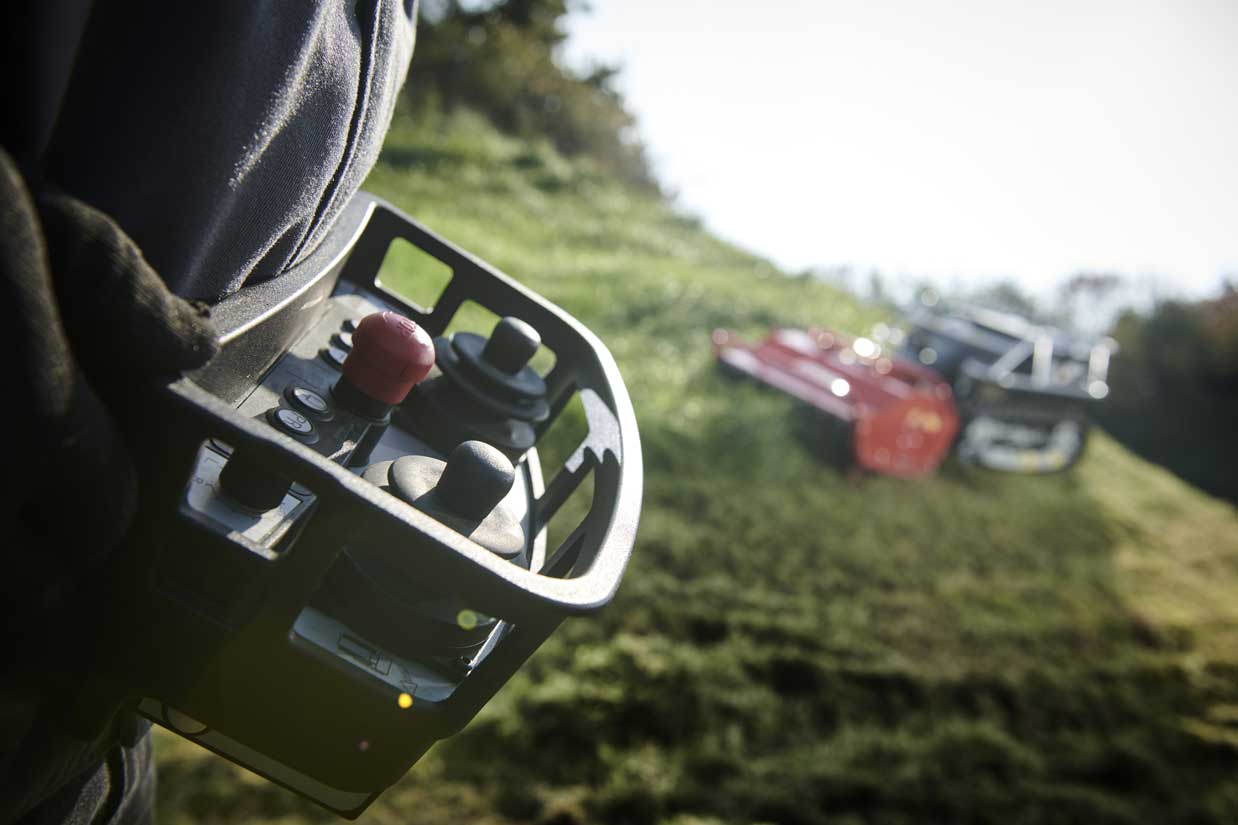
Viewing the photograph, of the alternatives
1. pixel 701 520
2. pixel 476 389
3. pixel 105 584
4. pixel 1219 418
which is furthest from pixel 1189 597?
pixel 1219 418

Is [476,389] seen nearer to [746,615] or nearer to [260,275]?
[260,275]

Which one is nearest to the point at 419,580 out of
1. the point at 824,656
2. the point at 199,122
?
the point at 199,122

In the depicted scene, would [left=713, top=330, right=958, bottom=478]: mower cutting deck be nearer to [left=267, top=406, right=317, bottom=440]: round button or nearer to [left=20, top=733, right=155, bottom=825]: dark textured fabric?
[left=20, top=733, right=155, bottom=825]: dark textured fabric

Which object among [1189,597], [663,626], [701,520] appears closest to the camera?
[663,626]

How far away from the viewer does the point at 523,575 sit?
577 millimetres

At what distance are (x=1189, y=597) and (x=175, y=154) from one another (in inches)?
198

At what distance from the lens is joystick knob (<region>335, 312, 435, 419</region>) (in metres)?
0.83

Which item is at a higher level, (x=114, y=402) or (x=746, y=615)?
(x=114, y=402)

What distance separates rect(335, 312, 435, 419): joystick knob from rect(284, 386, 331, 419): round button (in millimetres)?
30

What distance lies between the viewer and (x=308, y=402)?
839 mm

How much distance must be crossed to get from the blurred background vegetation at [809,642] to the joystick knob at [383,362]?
1231 mm

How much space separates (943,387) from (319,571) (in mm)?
4762

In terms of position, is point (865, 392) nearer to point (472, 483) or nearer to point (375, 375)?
point (375, 375)

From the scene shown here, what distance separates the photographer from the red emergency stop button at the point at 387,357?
2.72 feet
